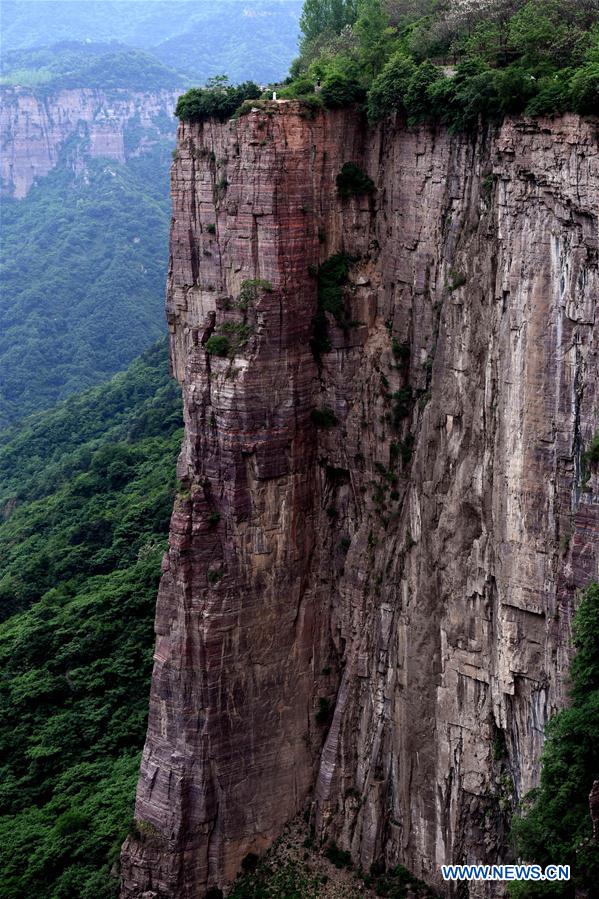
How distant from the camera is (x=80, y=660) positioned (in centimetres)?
4750

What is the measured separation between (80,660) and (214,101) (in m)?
21.4

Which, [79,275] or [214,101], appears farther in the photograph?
[79,275]

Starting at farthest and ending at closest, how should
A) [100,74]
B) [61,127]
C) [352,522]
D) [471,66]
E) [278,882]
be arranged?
[100,74], [61,127], [352,522], [278,882], [471,66]

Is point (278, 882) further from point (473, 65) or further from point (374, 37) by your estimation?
point (374, 37)

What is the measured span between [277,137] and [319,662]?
15881 millimetres

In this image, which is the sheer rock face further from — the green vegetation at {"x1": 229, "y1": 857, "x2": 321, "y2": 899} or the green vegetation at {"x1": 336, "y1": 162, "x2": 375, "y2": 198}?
the green vegetation at {"x1": 229, "y1": 857, "x2": 321, "y2": 899}

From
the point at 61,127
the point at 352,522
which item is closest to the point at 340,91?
the point at 352,522

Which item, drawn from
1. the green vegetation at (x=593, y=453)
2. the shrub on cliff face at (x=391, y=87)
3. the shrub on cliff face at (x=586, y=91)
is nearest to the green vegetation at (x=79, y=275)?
the shrub on cliff face at (x=391, y=87)

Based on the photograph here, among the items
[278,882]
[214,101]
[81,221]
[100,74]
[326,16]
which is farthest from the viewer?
[100,74]

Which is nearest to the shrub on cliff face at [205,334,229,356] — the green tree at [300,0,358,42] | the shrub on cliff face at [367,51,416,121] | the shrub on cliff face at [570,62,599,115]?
the shrub on cliff face at [367,51,416,121]

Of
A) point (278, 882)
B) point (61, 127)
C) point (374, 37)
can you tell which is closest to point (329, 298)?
point (374, 37)

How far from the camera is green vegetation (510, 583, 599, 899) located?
2645cm

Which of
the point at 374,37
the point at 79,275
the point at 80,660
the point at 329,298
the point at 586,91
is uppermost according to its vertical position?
the point at 374,37

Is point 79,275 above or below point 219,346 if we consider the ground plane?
below
